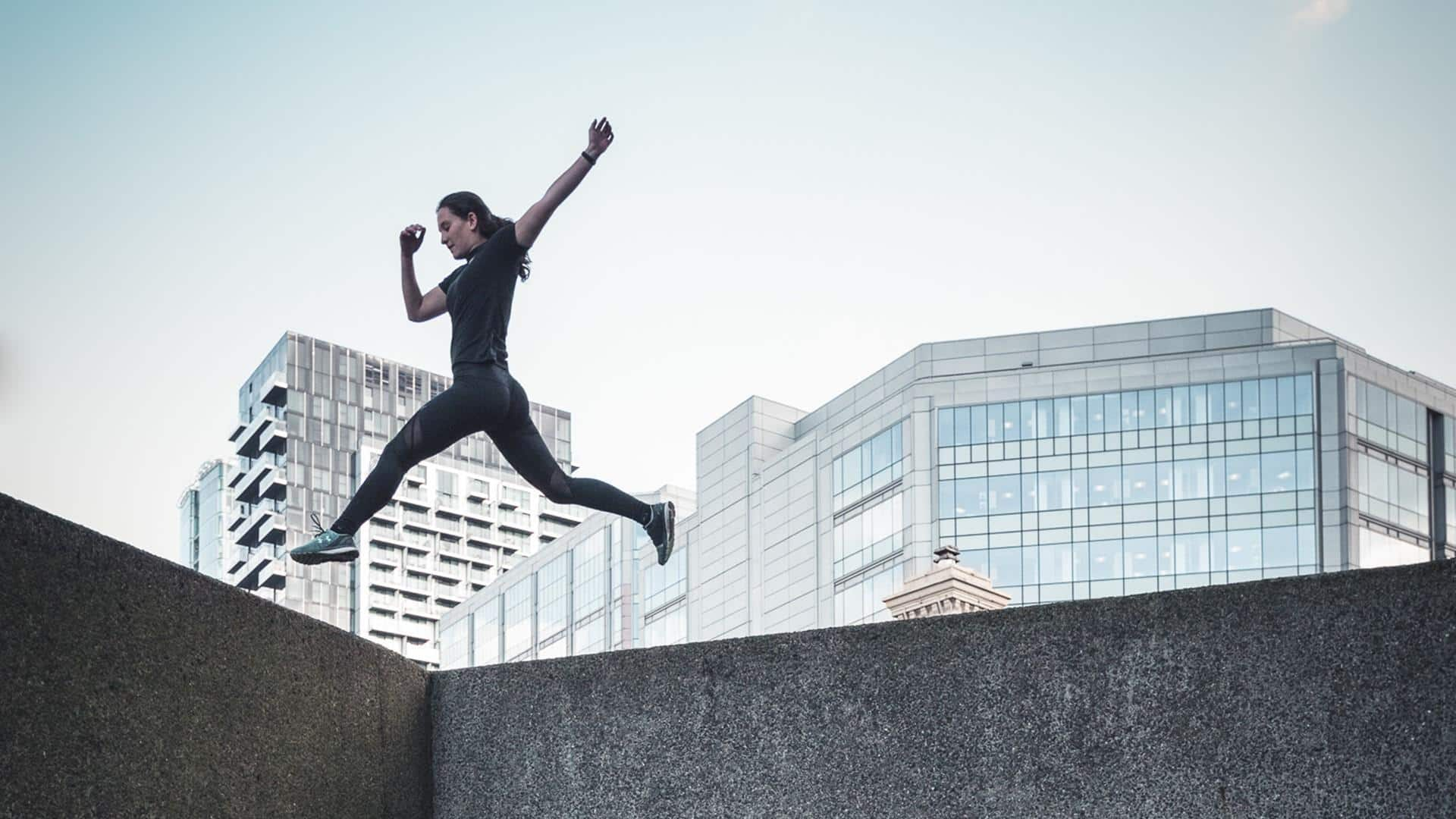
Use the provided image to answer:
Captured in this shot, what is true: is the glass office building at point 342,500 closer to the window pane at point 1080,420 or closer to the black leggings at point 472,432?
the window pane at point 1080,420

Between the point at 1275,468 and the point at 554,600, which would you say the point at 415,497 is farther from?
the point at 1275,468

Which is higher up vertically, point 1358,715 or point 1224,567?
point 1224,567

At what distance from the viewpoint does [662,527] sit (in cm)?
827

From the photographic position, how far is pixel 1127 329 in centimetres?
9662

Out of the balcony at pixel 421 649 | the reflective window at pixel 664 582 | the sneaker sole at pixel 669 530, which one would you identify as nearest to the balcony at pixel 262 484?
the balcony at pixel 421 649

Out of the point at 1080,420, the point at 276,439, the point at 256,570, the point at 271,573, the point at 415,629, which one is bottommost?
the point at 415,629

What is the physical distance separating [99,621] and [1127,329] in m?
94.0

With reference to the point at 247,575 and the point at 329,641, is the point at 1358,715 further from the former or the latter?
the point at 247,575

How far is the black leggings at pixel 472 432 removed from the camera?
7.46 meters

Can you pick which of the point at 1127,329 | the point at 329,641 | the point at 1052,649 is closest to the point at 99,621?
the point at 329,641

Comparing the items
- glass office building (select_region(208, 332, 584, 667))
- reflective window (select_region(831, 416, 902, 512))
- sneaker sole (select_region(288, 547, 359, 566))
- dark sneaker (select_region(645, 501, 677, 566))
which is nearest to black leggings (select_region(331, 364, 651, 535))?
sneaker sole (select_region(288, 547, 359, 566))

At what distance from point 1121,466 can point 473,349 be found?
85873mm

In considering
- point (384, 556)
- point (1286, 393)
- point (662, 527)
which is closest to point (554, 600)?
point (384, 556)

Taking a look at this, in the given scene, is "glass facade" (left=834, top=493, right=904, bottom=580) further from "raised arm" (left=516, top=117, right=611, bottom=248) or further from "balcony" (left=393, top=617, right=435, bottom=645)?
"balcony" (left=393, top=617, right=435, bottom=645)
